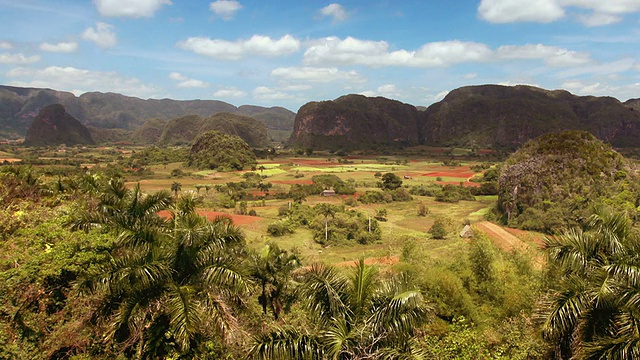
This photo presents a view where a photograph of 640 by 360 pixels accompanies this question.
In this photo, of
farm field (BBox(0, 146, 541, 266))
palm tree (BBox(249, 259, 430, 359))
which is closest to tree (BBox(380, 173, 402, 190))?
farm field (BBox(0, 146, 541, 266))

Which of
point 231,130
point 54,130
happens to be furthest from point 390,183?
point 54,130

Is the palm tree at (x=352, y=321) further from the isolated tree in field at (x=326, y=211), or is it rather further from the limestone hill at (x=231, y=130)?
the limestone hill at (x=231, y=130)

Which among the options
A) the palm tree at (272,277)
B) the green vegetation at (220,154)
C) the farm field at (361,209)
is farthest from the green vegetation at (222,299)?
the green vegetation at (220,154)

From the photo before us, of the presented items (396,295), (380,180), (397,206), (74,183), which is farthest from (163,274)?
(380,180)

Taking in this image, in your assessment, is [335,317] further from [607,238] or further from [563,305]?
[607,238]

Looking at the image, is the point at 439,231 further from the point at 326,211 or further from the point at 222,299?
the point at 222,299

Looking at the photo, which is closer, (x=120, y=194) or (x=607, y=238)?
(x=607, y=238)

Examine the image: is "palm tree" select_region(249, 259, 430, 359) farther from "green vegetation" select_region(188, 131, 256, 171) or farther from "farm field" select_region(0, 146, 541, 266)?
"green vegetation" select_region(188, 131, 256, 171)
